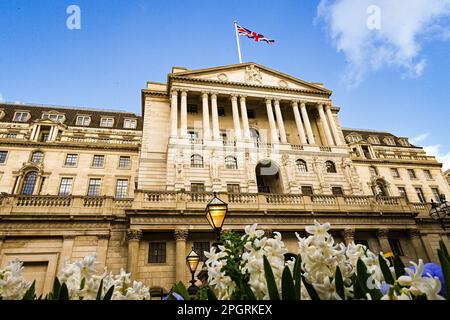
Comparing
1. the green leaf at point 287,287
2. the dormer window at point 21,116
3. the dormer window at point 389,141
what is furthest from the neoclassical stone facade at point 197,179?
the green leaf at point 287,287

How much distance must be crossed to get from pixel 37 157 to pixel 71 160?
419cm

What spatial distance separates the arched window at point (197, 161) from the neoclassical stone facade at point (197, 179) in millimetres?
101

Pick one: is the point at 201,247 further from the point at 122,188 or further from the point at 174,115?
the point at 122,188

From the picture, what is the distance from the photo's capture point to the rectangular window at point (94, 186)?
30.8 m

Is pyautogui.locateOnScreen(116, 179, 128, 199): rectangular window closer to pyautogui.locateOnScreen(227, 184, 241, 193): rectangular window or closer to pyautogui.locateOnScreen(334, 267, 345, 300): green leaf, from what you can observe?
pyautogui.locateOnScreen(227, 184, 241, 193): rectangular window

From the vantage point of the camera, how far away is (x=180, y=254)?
14828 millimetres

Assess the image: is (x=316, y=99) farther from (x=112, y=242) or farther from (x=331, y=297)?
(x=331, y=297)

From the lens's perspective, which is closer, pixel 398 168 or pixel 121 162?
pixel 121 162

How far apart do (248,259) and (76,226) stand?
16.8 metres

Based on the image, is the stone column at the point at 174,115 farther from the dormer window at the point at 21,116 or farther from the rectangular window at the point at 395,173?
the rectangular window at the point at 395,173

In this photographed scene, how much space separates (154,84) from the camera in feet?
94.0

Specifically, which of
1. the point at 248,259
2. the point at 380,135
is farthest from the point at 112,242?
the point at 380,135

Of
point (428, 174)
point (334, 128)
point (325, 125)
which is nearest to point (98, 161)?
point (325, 125)
